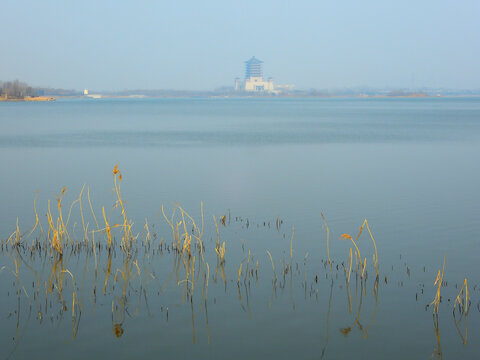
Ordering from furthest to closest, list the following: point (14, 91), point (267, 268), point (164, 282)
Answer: point (14, 91)
point (267, 268)
point (164, 282)

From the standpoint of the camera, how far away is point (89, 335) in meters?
6.00

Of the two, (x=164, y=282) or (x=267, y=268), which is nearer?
(x=164, y=282)

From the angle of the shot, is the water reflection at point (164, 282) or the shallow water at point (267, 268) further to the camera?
the water reflection at point (164, 282)

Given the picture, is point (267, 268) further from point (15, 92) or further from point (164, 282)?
point (15, 92)

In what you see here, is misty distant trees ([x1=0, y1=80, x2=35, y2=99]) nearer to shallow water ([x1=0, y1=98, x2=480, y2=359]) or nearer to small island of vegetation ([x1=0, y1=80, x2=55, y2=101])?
small island of vegetation ([x1=0, y1=80, x2=55, y2=101])

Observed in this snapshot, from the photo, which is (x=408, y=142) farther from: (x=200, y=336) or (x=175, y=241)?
(x=200, y=336)

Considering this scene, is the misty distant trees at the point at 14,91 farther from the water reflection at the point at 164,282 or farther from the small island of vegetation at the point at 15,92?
the water reflection at the point at 164,282

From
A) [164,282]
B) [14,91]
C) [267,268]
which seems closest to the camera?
[164,282]

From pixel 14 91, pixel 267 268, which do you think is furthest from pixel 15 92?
pixel 267 268

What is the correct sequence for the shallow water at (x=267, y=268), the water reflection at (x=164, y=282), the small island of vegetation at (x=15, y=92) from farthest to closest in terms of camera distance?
the small island of vegetation at (x=15, y=92) < the water reflection at (x=164, y=282) < the shallow water at (x=267, y=268)

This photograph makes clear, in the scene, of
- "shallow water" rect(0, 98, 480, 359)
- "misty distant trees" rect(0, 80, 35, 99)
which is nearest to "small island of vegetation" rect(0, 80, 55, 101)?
"misty distant trees" rect(0, 80, 35, 99)

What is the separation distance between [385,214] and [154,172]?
7.77 m

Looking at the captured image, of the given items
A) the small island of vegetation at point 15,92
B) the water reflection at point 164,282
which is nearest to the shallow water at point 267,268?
the water reflection at point 164,282

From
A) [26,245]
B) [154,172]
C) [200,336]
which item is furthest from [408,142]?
[200,336]
